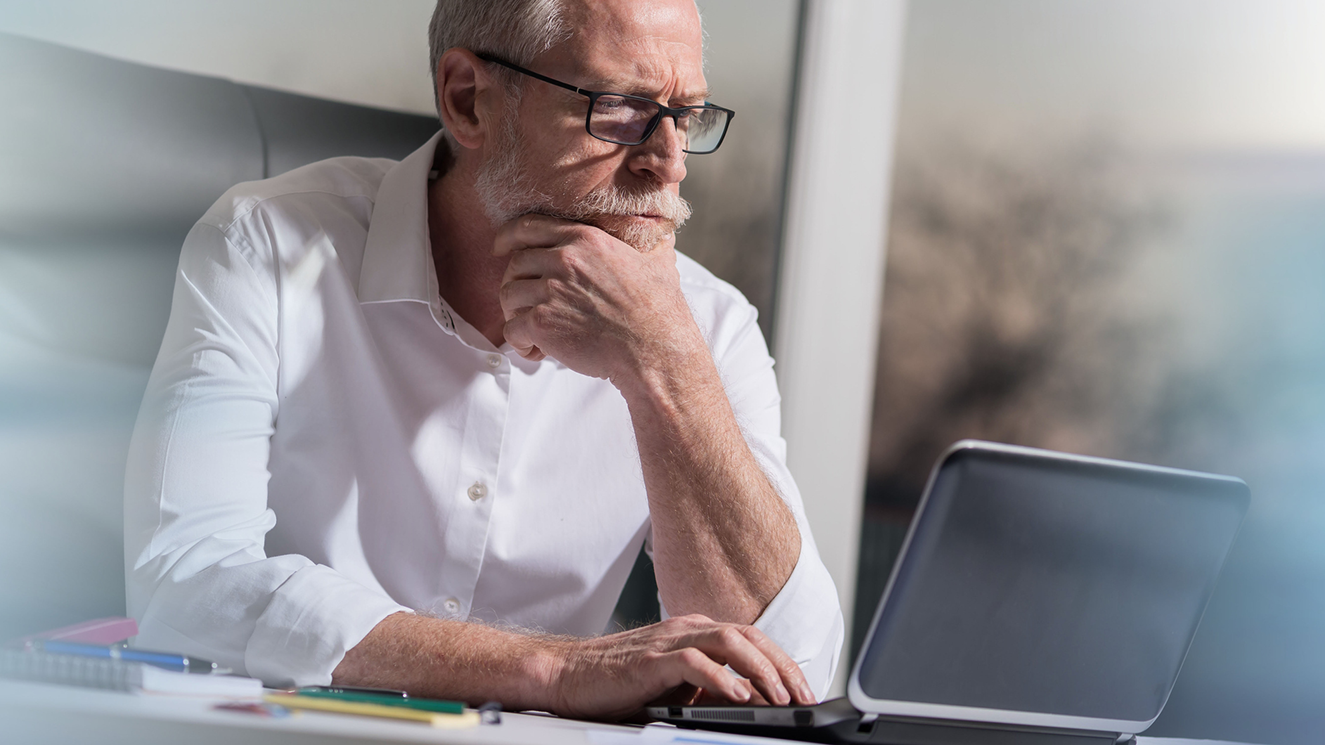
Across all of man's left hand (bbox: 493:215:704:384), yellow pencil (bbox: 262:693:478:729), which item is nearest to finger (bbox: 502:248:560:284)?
man's left hand (bbox: 493:215:704:384)

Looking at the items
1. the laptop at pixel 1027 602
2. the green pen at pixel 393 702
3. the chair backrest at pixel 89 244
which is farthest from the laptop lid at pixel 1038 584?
the chair backrest at pixel 89 244

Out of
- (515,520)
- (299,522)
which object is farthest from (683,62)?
(299,522)

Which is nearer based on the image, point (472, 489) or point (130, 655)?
point (130, 655)

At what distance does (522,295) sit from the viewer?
1.01 m

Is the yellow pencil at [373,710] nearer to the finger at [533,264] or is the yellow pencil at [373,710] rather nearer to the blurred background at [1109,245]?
the finger at [533,264]

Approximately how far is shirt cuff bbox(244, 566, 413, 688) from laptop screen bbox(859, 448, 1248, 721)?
421 mm

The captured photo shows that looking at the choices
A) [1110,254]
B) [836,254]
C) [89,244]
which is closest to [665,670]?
[89,244]

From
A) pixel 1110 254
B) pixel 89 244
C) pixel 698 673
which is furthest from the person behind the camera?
pixel 1110 254

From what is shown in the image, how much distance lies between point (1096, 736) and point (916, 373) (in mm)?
1642

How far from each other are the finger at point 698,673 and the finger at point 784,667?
0.07m

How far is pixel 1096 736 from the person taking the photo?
25.9 inches

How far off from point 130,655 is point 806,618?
2.05ft

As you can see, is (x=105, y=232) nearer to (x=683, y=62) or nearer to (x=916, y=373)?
(x=683, y=62)

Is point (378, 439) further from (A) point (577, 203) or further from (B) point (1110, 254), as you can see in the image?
(B) point (1110, 254)
